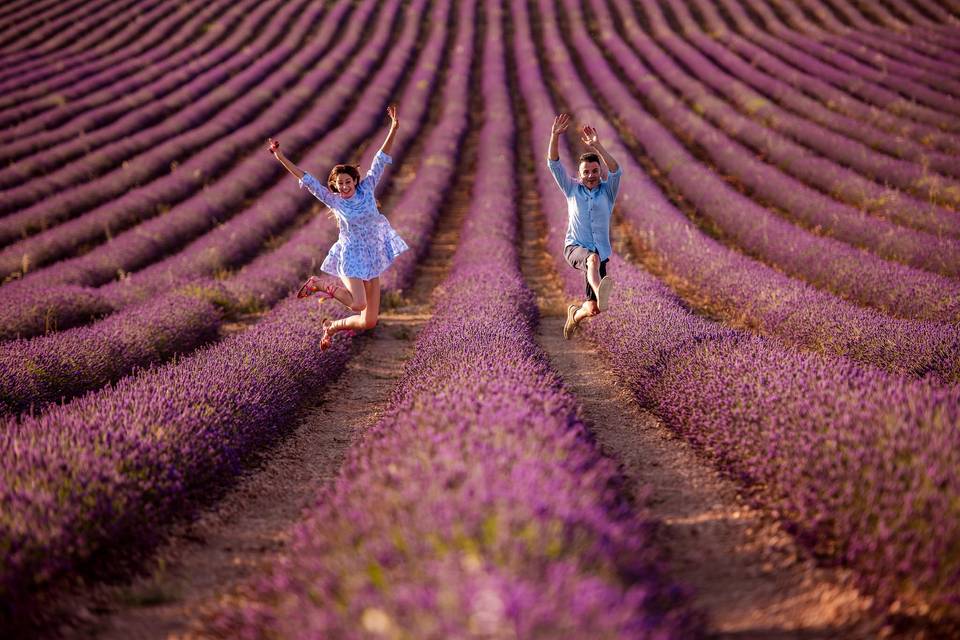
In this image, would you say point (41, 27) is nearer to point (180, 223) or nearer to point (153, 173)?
point (153, 173)

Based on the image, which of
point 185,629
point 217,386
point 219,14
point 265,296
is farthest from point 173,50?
point 185,629

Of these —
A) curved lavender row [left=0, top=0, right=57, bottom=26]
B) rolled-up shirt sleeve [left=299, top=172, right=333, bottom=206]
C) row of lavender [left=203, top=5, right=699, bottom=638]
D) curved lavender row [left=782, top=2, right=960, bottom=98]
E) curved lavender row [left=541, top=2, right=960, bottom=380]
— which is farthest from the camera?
curved lavender row [left=0, top=0, right=57, bottom=26]

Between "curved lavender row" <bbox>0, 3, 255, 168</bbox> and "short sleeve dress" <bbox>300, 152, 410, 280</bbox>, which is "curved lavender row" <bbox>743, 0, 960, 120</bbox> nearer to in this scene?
"short sleeve dress" <bbox>300, 152, 410, 280</bbox>

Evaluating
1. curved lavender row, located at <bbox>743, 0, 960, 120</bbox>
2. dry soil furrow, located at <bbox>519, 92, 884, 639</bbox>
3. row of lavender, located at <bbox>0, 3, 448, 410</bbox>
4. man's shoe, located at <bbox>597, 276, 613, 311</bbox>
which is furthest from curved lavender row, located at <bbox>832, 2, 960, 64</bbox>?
dry soil furrow, located at <bbox>519, 92, 884, 639</bbox>

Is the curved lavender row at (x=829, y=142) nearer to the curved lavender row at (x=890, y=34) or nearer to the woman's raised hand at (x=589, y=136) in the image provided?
the curved lavender row at (x=890, y=34)

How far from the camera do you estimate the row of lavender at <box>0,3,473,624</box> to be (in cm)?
196

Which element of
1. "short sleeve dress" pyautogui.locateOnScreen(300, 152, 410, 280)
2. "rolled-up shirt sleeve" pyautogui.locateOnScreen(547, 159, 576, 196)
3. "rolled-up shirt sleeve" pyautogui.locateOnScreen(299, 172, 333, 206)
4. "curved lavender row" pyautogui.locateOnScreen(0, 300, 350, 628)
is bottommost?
"curved lavender row" pyautogui.locateOnScreen(0, 300, 350, 628)

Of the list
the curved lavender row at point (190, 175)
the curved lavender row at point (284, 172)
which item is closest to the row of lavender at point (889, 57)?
the curved lavender row at point (284, 172)

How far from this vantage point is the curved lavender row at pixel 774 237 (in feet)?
17.4

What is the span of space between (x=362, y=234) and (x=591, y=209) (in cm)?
160

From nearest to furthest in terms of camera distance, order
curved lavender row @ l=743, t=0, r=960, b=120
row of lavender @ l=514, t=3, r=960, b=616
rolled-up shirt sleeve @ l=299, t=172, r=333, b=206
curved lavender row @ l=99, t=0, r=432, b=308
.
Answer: row of lavender @ l=514, t=3, r=960, b=616
rolled-up shirt sleeve @ l=299, t=172, r=333, b=206
curved lavender row @ l=99, t=0, r=432, b=308
curved lavender row @ l=743, t=0, r=960, b=120

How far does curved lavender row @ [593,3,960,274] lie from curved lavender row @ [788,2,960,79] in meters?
5.11

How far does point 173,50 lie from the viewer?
20.5 metres

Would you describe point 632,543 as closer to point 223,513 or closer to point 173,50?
point 223,513
